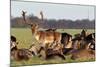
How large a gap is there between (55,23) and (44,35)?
180 mm

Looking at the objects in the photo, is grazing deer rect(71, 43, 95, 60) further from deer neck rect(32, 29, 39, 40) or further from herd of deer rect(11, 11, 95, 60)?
deer neck rect(32, 29, 39, 40)

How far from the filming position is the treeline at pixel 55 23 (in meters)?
2.35

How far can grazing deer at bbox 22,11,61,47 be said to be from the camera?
2.41m

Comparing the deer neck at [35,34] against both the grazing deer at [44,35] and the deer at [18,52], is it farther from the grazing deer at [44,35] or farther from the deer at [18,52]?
the deer at [18,52]

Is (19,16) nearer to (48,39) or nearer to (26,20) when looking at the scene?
(26,20)

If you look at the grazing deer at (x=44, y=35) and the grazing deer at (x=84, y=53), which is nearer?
the grazing deer at (x=44, y=35)

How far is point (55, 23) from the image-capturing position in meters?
2.51

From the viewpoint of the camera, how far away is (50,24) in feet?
8.16

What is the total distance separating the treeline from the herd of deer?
1.7 inches

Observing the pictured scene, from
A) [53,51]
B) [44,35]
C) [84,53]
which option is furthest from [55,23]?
[84,53]

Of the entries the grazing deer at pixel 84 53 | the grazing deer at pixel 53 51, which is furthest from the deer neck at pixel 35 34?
the grazing deer at pixel 84 53

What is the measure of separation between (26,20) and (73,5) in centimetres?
57
